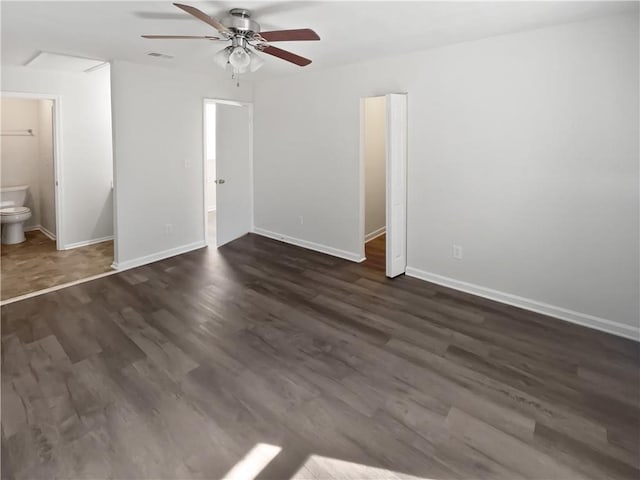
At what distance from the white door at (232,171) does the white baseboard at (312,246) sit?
0.35 meters

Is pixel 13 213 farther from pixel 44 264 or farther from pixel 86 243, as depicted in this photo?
pixel 44 264

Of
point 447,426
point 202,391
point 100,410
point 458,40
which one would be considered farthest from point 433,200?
point 100,410

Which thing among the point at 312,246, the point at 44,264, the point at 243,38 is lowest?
the point at 44,264

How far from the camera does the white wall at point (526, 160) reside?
2846 millimetres

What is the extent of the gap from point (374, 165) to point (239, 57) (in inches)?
122

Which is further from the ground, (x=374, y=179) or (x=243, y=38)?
(x=243, y=38)

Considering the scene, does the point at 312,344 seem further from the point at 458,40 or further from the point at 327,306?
the point at 458,40

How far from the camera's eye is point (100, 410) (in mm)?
2117

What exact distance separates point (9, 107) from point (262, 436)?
6.17 metres

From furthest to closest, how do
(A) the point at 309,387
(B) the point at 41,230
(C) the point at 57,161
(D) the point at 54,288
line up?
1. (B) the point at 41,230
2. (C) the point at 57,161
3. (D) the point at 54,288
4. (A) the point at 309,387

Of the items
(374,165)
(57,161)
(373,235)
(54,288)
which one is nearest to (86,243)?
(57,161)

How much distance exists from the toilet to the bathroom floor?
0.14 meters

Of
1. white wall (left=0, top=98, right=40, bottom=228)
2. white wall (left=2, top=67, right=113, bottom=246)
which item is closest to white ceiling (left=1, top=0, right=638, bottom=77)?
white wall (left=2, top=67, right=113, bottom=246)

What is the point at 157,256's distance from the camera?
475cm
